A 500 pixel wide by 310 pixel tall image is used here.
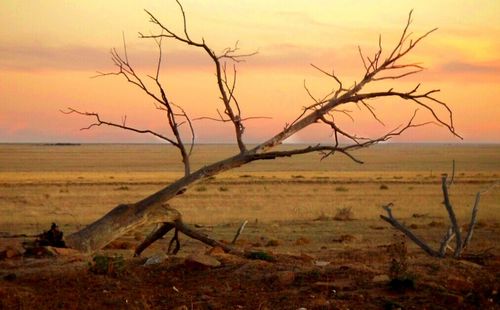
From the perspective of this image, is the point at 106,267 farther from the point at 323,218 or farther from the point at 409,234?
the point at 323,218

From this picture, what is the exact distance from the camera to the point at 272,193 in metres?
38.0

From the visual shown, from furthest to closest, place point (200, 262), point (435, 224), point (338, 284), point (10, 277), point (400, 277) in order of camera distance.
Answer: point (435, 224) < point (200, 262) < point (10, 277) < point (338, 284) < point (400, 277)

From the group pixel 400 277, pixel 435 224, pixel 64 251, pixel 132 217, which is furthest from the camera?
pixel 435 224

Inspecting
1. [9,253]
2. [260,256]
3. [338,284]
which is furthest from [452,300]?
[9,253]

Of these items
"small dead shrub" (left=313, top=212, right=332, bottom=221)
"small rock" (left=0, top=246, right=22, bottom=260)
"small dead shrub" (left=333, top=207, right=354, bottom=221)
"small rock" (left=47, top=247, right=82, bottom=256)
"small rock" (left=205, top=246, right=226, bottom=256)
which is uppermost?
"small rock" (left=205, top=246, right=226, bottom=256)

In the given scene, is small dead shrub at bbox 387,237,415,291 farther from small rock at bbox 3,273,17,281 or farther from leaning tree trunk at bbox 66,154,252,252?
small rock at bbox 3,273,17,281

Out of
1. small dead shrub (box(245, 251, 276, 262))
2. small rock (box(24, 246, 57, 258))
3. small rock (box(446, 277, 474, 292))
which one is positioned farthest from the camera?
small rock (box(24, 246, 57, 258))

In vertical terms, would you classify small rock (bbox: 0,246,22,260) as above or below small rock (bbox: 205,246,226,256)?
below

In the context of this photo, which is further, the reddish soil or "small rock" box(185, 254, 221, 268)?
"small rock" box(185, 254, 221, 268)

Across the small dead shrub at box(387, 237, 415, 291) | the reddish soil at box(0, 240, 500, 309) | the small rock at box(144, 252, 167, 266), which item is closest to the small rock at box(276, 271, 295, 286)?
the reddish soil at box(0, 240, 500, 309)

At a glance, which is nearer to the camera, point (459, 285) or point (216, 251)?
point (459, 285)

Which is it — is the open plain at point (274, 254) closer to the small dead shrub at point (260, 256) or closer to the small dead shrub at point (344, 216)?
the small dead shrub at point (260, 256)

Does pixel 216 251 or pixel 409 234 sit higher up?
pixel 409 234

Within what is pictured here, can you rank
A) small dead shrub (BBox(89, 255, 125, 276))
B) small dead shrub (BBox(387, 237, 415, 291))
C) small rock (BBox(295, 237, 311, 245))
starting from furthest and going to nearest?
small rock (BBox(295, 237, 311, 245)), small dead shrub (BBox(89, 255, 125, 276)), small dead shrub (BBox(387, 237, 415, 291))
